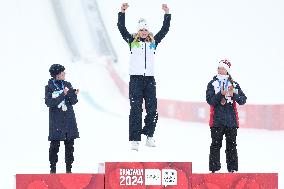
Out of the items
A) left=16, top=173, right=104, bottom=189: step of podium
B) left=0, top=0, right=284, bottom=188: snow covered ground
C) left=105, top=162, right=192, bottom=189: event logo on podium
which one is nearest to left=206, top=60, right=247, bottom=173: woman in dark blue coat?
left=0, top=0, right=284, bottom=188: snow covered ground

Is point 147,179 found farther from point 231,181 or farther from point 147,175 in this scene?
point 231,181

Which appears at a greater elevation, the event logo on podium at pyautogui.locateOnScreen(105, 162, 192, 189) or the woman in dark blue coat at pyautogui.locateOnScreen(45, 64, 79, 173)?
the woman in dark blue coat at pyautogui.locateOnScreen(45, 64, 79, 173)

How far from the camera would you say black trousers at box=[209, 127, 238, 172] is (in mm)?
5316

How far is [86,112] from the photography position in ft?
33.9

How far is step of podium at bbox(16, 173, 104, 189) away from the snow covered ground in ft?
1.30

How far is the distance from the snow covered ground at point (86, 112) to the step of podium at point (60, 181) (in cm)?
40

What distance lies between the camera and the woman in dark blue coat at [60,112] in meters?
5.24

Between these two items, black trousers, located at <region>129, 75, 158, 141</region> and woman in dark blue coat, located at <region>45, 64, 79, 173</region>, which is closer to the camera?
woman in dark blue coat, located at <region>45, 64, 79, 173</region>

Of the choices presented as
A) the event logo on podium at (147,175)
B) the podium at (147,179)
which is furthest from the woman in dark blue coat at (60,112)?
the event logo on podium at (147,175)

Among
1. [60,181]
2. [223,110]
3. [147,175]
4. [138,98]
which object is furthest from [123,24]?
[60,181]

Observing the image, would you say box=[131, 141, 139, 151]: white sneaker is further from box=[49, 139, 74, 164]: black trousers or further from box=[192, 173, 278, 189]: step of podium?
box=[192, 173, 278, 189]: step of podium

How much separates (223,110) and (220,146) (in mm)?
329

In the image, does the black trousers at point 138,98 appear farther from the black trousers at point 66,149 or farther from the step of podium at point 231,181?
the step of podium at point 231,181

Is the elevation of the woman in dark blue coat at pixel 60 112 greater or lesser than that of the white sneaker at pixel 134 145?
greater
